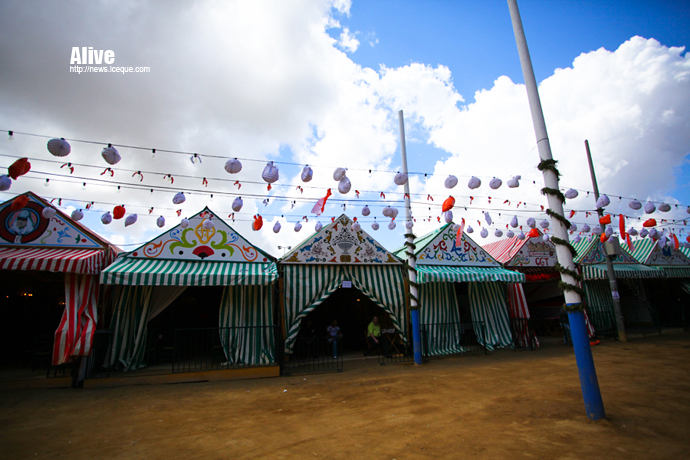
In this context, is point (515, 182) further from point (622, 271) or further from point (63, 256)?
point (63, 256)

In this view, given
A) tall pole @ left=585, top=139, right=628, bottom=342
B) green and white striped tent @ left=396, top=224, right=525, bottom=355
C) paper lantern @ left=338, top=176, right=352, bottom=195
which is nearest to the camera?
paper lantern @ left=338, top=176, right=352, bottom=195

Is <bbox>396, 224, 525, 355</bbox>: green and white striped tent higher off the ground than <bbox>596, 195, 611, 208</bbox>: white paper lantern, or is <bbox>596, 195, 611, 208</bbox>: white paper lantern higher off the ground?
<bbox>596, 195, 611, 208</bbox>: white paper lantern

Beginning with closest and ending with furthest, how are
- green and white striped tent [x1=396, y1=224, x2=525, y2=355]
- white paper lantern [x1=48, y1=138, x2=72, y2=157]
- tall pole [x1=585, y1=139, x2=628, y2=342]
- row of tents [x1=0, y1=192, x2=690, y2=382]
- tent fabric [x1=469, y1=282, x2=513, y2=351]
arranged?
white paper lantern [x1=48, y1=138, x2=72, y2=157] → row of tents [x1=0, y1=192, x2=690, y2=382] → green and white striped tent [x1=396, y1=224, x2=525, y2=355] → tent fabric [x1=469, y1=282, x2=513, y2=351] → tall pole [x1=585, y1=139, x2=628, y2=342]

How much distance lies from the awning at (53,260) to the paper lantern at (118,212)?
0.90 meters

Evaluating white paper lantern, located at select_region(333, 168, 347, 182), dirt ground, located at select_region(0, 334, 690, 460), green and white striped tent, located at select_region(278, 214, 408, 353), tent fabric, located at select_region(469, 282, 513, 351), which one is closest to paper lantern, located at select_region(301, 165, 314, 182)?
white paper lantern, located at select_region(333, 168, 347, 182)

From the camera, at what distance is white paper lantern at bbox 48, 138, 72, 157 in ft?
18.0

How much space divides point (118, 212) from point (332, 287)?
5.56 metres

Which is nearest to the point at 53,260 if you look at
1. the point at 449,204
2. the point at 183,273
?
the point at 183,273

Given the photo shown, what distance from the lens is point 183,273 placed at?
7770 millimetres

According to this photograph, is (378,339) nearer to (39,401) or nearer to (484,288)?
(484,288)

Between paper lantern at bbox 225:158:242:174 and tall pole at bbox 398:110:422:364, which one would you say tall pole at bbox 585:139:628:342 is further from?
paper lantern at bbox 225:158:242:174

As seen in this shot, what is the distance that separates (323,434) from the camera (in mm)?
4059

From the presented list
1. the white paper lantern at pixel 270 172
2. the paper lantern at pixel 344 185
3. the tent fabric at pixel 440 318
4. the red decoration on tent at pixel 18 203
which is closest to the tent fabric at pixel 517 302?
the tent fabric at pixel 440 318

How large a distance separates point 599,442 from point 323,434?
303cm
